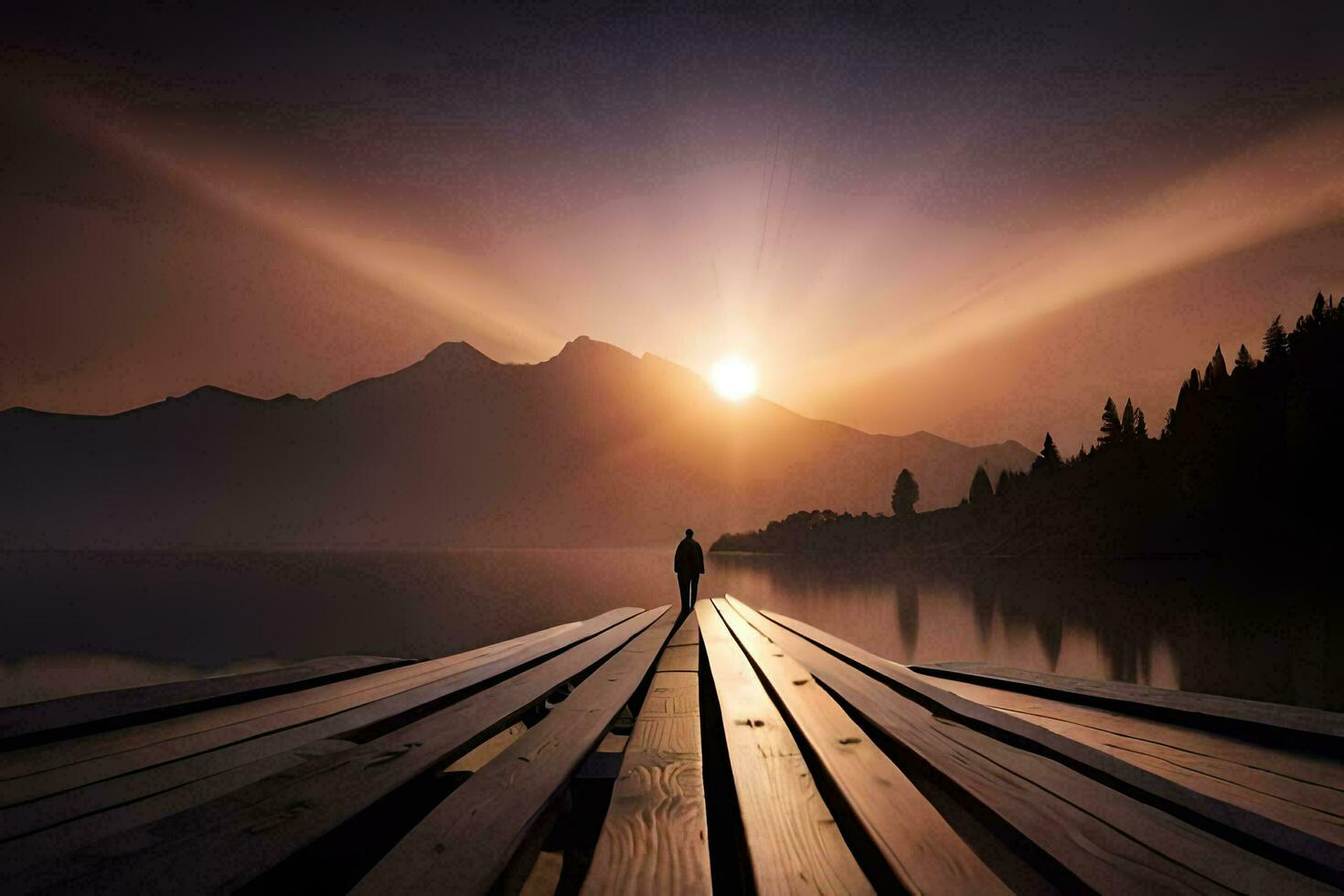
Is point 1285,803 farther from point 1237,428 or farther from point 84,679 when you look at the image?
point 1237,428

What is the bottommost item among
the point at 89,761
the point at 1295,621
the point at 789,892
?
the point at 1295,621

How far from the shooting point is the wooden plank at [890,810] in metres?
1.62

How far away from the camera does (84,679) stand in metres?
15.5

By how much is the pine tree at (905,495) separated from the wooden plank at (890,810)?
111 meters

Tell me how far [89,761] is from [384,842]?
1554 millimetres

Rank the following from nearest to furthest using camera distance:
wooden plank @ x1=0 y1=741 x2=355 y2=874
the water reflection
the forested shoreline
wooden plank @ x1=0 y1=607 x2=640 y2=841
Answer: wooden plank @ x1=0 y1=741 x2=355 y2=874 < wooden plank @ x1=0 y1=607 x2=640 y2=841 < the water reflection < the forested shoreline

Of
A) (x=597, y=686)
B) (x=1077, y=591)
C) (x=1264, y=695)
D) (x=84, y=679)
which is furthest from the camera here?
(x=1077, y=591)

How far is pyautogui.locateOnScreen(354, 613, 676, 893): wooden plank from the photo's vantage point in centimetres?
161

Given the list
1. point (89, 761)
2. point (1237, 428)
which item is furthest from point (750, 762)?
point (1237, 428)

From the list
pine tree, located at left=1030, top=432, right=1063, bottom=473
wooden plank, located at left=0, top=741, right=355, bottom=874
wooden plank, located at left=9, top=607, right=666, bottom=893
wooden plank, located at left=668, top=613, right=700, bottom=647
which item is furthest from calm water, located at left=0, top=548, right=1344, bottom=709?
pine tree, located at left=1030, top=432, right=1063, bottom=473

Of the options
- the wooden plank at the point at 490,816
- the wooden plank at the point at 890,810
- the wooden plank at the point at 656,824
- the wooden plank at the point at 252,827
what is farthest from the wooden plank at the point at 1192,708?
the wooden plank at the point at 252,827

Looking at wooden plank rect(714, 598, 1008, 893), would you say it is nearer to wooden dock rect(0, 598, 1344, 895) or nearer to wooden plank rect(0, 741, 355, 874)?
wooden dock rect(0, 598, 1344, 895)

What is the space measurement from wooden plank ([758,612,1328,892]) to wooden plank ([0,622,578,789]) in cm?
339

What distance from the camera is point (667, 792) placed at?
2.27m
